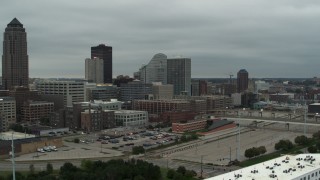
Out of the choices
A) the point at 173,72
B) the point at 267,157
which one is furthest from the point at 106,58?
the point at 267,157

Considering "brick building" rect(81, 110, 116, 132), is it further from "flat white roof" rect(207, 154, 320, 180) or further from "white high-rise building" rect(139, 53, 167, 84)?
"white high-rise building" rect(139, 53, 167, 84)

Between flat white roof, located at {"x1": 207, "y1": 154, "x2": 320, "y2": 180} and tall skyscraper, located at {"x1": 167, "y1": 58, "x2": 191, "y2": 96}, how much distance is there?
108190 millimetres

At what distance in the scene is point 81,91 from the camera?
95.9 meters

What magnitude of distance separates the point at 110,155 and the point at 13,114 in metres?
34.9

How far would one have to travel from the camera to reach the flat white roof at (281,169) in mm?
22219

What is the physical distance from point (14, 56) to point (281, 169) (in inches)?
3836

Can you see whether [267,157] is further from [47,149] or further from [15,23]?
[15,23]

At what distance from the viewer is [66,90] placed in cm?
9238

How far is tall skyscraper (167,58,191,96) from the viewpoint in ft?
445

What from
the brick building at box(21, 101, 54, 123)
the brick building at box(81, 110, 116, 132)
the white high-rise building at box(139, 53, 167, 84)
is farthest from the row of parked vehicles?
the white high-rise building at box(139, 53, 167, 84)

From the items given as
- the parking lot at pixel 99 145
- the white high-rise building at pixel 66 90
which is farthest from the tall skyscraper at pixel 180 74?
the parking lot at pixel 99 145

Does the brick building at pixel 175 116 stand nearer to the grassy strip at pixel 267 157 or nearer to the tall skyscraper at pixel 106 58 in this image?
the grassy strip at pixel 267 157

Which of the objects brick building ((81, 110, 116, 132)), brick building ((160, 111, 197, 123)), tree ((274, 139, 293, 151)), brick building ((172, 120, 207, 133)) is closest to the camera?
tree ((274, 139, 293, 151))

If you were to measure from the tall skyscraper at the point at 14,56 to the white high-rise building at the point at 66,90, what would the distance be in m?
15.7
